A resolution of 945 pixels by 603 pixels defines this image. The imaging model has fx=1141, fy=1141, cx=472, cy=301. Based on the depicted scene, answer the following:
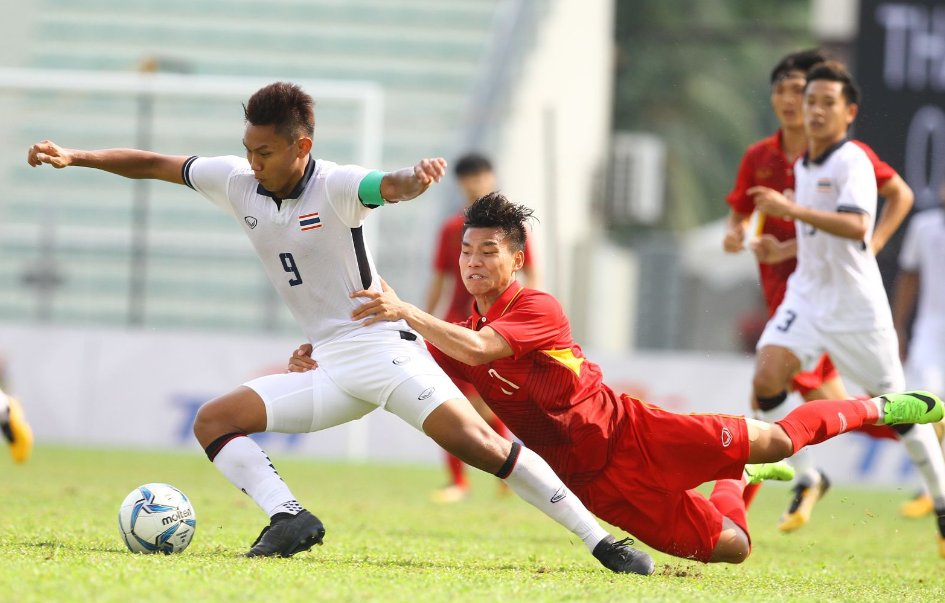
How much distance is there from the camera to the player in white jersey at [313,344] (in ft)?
15.9

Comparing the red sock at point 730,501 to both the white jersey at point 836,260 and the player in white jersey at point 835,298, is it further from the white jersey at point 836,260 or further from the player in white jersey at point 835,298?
the white jersey at point 836,260

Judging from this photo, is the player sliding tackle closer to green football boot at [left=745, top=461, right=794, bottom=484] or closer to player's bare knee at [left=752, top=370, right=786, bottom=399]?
green football boot at [left=745, top=461, right=794, bottom=484]

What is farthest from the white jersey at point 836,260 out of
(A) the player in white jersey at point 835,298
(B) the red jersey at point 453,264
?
(B) the red jersey at point 453,264

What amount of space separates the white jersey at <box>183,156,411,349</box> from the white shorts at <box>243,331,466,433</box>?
0.10 meters

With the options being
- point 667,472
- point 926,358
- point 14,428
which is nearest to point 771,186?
point 667,472

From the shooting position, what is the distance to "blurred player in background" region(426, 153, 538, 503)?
8.94 m

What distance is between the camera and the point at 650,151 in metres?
18.9

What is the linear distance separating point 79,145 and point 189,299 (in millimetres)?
3457

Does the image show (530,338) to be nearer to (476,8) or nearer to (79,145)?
(79,145)

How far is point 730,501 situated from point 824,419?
23.8 inches

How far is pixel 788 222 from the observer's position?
7004 mm

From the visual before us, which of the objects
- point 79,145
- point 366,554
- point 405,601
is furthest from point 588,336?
point 405,601

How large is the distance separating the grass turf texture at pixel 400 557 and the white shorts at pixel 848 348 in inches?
28.6

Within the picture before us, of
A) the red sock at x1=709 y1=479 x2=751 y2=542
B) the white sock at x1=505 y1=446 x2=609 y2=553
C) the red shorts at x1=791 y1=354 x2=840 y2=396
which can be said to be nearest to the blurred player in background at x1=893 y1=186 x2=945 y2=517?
the red shorts at x1=791 y1=354 x2=840 y2=396
